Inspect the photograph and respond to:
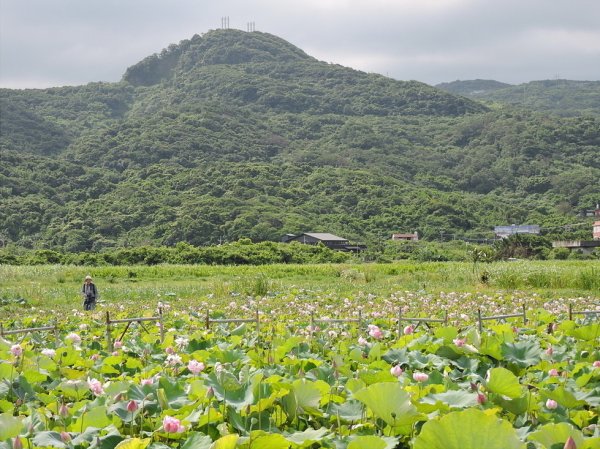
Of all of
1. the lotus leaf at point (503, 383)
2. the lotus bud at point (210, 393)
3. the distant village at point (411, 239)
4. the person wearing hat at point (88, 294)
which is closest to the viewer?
the lotus bud at point (210, 393)

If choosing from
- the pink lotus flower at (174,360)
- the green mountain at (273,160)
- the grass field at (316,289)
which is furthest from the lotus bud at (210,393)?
the green mountain at (273,160)

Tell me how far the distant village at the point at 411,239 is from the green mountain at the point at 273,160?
2.09 m

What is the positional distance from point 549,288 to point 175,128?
275ft

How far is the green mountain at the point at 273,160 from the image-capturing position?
2608 inches

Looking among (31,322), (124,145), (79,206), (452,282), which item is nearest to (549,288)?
(452,282)

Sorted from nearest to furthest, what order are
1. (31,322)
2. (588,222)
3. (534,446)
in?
1. (534,446)
2. (31,322)
3. (588,222)

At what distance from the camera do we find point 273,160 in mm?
99875

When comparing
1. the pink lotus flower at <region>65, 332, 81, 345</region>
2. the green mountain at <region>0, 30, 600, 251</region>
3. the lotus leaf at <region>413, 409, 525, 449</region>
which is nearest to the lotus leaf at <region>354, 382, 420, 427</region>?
the lotus leaf at <region>413, 409, 525, 449</region>

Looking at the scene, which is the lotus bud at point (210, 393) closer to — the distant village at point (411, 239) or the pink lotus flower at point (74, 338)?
the pink lotus flower at point (74, 338)

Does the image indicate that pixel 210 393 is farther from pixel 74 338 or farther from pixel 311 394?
pixel 74 338

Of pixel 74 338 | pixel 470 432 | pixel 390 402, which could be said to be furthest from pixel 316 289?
pixel 470 432

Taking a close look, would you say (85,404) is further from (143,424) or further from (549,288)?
(549,288)

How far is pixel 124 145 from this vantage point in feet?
295

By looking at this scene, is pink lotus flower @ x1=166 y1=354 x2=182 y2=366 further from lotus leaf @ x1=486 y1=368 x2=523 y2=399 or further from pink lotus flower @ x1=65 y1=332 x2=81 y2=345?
lotus leaf @ x1=486 y1=368 x2=523 y2=399
